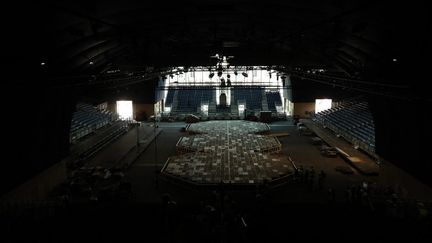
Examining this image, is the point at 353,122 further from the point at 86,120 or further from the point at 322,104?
the point at 86,120

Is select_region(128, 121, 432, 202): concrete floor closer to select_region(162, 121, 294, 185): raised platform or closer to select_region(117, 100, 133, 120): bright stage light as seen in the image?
select_region(162, 121, 294, 185): raised platform

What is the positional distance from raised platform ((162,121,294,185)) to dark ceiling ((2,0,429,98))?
16.2 feet

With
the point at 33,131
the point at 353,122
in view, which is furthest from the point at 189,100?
the point at 33,131

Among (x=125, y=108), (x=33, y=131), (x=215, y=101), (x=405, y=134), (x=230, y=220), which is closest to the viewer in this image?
(x=230, y=220)

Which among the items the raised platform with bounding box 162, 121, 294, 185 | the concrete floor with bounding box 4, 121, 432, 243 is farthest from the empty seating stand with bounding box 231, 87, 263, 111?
the concrete floor with bounding box 4, 121, 432, 243

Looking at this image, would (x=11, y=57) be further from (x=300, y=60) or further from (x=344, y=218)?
(x=300, y=60)

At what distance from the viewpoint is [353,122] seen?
21609 millimetres

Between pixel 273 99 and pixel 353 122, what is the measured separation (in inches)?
659

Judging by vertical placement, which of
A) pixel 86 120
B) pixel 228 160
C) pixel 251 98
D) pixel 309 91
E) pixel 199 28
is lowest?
pixel 228 160

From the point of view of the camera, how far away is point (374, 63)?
12445 mm

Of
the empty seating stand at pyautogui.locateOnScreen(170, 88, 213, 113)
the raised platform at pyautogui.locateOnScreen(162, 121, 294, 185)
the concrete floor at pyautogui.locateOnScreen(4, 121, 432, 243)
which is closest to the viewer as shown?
the concrete floor at pyautogui.locateOnScreen(4, 121, 432, 243)

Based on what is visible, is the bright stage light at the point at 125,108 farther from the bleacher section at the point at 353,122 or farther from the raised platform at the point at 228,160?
the bleacher section at the point at 353,122

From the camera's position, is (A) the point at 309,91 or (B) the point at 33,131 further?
(A) the point at 309,91

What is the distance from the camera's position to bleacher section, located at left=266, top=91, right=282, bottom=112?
119 feet
